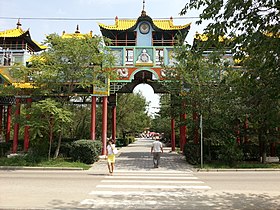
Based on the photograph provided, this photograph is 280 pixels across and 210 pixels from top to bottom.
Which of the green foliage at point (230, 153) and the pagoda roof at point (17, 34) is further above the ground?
the pagoda roof at point (17, 34)

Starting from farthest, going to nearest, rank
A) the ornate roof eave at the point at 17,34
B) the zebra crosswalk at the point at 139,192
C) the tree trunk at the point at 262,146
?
the ornate roof eave at the point at 17,34, the tree trunk at the point at 262,146, the zebra crosswalk at the point at 139,192

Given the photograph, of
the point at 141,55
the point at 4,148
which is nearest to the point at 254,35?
the point at 141,55

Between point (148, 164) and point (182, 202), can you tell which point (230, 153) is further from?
point (182, 202)

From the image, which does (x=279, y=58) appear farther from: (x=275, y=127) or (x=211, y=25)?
(x=275, y=127)

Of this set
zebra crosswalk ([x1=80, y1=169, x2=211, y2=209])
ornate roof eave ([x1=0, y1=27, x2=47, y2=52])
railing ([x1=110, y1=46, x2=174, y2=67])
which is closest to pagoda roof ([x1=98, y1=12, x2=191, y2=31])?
railing ([x1=110, y1=46, x2=174, y2=67])

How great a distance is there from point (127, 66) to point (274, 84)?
14.1 metres

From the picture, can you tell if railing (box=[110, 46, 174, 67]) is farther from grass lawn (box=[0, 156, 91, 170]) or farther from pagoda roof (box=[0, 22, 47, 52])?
pagoda roof (box=[0, 22, 47, 52])

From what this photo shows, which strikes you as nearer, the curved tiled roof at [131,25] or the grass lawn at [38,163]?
the grass lawn at [38,163]

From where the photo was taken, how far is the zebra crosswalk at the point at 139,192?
23.3 ft

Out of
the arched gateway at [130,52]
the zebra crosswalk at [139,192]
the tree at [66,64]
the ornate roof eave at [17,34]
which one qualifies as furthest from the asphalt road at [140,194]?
the ornate roof eave at [17,34]

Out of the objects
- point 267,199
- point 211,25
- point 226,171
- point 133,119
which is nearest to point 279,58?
point 211,25

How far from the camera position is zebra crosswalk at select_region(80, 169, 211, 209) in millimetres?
7098

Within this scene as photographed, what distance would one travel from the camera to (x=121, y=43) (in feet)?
72.9

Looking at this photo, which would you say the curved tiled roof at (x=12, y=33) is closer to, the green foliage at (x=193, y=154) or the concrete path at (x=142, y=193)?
the green foliage at (x=193, y=154)
